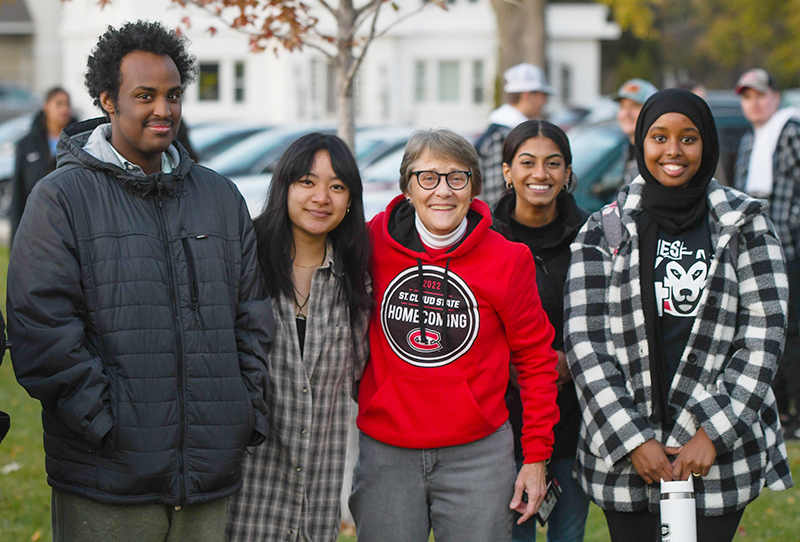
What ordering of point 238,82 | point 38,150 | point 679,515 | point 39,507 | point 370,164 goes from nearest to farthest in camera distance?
point 679,515 < point 39,507 < point 38,150 < point 370,164 < point 238,82

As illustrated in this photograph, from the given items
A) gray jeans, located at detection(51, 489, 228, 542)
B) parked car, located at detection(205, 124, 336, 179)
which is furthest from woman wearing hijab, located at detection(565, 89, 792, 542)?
parked car, located at detection(205, 124, 336, 179)

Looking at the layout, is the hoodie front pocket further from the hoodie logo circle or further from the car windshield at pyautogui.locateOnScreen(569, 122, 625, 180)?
the car windshield at pyautogui.locateOnScreen(569, 122, 625, 180)

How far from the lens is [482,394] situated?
327cm

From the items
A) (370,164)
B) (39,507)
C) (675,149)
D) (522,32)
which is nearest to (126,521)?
(675,149)

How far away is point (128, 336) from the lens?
281cm

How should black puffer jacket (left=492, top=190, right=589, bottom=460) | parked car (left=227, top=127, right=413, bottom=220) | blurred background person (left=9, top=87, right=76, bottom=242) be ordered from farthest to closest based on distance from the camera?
parked car (left=227, top=127, right=413, bottom=220) < blurred background person (left=9, top=87, right=76, bottom=242) < black puffer jacket (left=492, top=190, right=589, bottom=460)

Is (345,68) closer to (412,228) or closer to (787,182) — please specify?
(412,228)

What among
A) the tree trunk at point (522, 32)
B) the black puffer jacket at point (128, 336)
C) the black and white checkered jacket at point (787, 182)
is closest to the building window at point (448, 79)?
the tree trunk at point (522, 32)

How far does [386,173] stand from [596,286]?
7.58 metres

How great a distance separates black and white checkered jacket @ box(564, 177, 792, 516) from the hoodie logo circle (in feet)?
1.41

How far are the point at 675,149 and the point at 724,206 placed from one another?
268mm

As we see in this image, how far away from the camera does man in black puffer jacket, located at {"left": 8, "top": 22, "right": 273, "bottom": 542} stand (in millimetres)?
2738

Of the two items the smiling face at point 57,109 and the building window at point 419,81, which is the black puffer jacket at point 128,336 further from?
the building window at point 419,81

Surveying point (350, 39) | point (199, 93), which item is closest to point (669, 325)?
point (350, 39)
